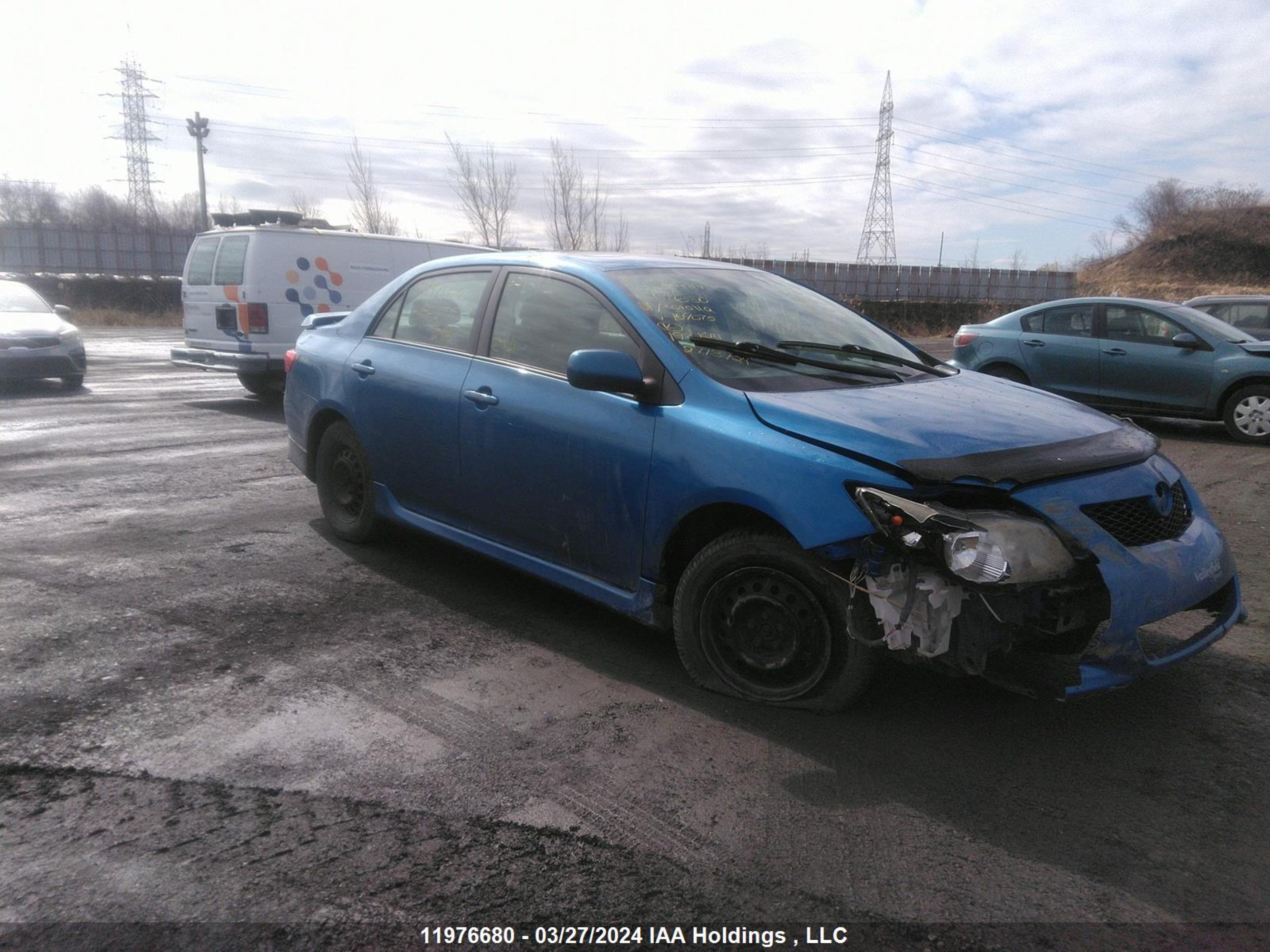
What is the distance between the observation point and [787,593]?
3295 mm

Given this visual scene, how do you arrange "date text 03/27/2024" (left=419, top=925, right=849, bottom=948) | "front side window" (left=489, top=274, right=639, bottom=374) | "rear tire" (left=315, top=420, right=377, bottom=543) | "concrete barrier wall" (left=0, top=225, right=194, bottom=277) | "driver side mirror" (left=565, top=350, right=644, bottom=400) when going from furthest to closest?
"concrete barrier wall" (left=0, top=225, right=194, bottom=277) → "rear tire" (left=315, top=420, right=377, bottom=543) → "front side window" (left=489, top=274, right=639, bottom=374) → "driver side mirror" (left=565, top=350, right=644, bottom=400) → "date text 03/27/2024" (left=419, top=925, right=849, bottom=948)

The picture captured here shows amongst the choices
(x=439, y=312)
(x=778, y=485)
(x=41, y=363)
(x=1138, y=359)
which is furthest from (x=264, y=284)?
(x=778, y=485)

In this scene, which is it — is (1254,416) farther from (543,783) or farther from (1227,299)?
(543,783)

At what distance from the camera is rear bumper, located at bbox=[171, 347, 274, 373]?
1195 centimetres

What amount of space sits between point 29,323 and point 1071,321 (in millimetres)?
13547

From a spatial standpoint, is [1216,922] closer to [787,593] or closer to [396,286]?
[787,593]

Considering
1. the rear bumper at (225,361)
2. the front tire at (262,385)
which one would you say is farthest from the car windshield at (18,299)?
the front tire at (262,385)

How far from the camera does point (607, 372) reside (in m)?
3.63

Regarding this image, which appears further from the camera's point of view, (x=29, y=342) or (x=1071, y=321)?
(x=29, y=342)

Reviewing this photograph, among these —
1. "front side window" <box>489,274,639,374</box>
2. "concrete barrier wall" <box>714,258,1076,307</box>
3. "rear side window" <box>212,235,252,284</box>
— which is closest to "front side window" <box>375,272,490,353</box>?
"front side window" <box>489,274,639,374</box>

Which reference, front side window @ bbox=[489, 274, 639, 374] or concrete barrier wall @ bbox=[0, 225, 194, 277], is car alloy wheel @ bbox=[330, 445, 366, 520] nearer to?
front side window @ bbox=[489, 274, 639, 374]

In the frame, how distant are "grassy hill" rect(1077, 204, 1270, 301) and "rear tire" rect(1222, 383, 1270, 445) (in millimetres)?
42090

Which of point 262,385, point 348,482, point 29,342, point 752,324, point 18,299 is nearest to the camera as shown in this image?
point 752,324

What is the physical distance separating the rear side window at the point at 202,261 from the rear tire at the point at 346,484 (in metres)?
8.07
